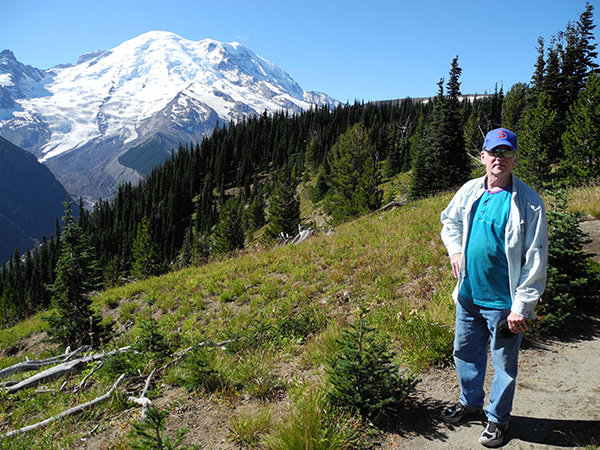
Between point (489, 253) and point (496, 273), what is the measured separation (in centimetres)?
18

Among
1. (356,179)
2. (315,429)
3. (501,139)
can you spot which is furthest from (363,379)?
(356,179)

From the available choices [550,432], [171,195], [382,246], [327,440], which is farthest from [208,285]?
[171,195]

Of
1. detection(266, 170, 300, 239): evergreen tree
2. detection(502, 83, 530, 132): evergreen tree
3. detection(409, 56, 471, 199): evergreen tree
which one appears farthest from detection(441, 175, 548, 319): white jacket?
detection(502, 83, 530, 132): evergreen tree

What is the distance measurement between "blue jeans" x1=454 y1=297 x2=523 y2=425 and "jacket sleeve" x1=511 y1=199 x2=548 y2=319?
0.84ft

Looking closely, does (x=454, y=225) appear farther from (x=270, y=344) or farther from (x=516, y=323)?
(x=270, y=344)

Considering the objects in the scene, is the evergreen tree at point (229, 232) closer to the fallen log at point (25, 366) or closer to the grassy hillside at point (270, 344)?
the grassy hillside at point (270, 344)

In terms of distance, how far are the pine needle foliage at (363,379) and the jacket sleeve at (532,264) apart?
4.19 feet

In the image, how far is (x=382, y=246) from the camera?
33.0 ft

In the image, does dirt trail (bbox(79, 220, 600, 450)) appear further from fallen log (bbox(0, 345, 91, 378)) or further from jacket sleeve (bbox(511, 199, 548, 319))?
fallen log (bbox(0, 345, 91, 378))

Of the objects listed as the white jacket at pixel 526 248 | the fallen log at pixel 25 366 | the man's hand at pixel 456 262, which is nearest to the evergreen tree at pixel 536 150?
the man's hand at pixel 456 262

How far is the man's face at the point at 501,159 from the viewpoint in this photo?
2.72 meters

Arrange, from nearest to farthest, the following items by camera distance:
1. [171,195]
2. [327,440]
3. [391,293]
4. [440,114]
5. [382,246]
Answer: [327,440] → [391,293] → [382,246] → [440,114] → [171,195]

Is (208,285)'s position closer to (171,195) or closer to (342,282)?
(342,282)

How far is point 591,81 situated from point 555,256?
86.7ft
